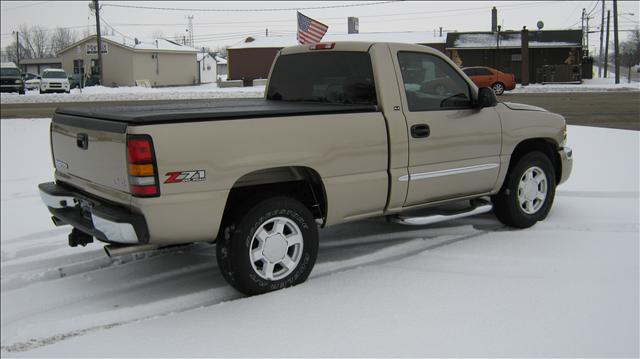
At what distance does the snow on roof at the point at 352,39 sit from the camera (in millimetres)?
58278

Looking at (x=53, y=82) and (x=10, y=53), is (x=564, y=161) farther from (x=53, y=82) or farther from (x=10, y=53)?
(x=10, y=53)

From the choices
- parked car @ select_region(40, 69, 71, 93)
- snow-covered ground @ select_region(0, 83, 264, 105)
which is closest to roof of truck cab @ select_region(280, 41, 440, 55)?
snow-covered ground @ select_region(0, 83, 264, 105)

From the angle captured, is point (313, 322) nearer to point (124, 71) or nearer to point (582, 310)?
point (582, 310)

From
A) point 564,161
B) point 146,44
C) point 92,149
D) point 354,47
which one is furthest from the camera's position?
point 146,44

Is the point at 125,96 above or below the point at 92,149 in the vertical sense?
above

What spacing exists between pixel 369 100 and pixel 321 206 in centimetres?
100

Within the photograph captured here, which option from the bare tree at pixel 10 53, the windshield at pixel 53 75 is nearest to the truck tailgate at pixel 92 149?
the windshield at pixel 53 75

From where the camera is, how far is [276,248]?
468cm

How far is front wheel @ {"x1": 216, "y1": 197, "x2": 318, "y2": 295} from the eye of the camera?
Result: 4.51 meters

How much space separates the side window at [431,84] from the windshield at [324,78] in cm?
34

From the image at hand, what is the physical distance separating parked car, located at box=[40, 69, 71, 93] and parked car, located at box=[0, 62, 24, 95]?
1272 millimetres

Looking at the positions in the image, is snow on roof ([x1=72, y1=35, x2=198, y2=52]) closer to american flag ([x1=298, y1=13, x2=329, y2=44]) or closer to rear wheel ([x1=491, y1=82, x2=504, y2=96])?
rear wheel ([x1=491, y1=82, x2=504, y2=96])

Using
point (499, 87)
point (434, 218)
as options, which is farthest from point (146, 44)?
point (434, 218)

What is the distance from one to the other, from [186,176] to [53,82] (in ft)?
132
